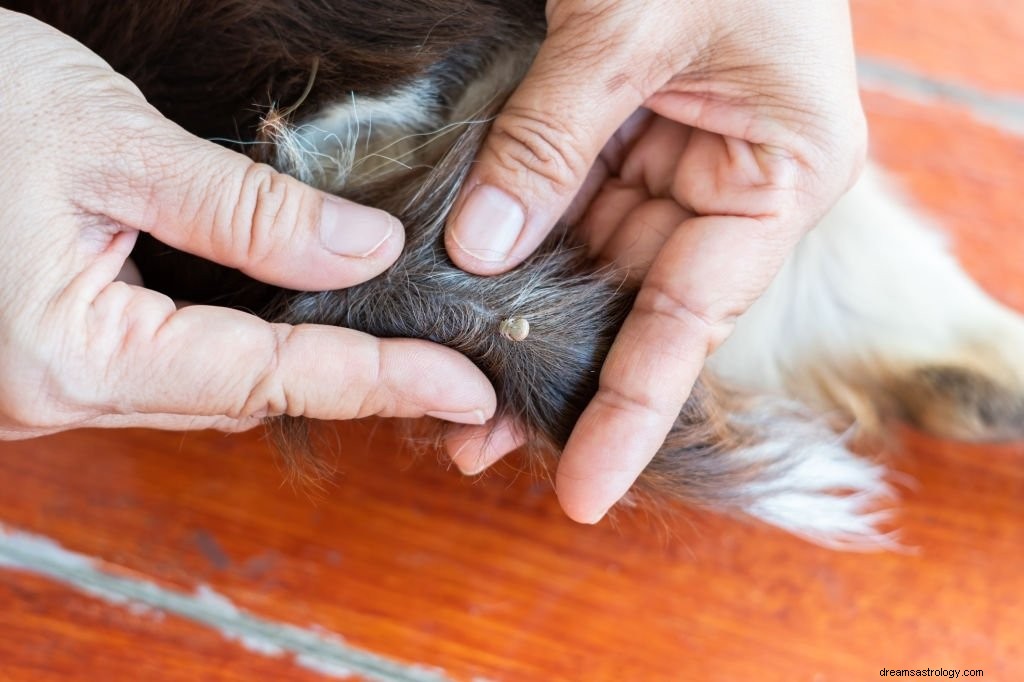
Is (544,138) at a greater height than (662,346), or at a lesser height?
greater

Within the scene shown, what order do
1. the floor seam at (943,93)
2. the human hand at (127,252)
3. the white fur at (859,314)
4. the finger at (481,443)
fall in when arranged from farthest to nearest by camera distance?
the floor seam at (943,93), the white fur at (859,314), the finger at (481,443), the human hand at (127,252)

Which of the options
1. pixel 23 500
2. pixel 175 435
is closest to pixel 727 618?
pixel 175 435

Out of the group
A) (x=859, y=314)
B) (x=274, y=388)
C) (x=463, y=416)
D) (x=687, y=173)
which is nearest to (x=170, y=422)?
(x=274, y=388)

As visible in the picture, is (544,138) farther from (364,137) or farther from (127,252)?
(127,252)

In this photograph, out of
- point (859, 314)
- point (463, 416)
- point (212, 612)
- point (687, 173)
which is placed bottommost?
point (212, 612)

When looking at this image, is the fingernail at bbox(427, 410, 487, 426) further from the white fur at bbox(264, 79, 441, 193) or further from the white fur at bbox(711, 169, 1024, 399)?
the white fur at bbox(711, 169, 1024, 399)

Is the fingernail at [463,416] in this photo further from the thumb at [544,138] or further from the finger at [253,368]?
the thumb at [544,138]

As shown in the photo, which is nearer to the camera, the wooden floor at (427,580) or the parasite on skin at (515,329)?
the parasite on skin at (515,329)

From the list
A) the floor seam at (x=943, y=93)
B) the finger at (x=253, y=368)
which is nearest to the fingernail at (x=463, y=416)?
the finger at (x=253, y=368)

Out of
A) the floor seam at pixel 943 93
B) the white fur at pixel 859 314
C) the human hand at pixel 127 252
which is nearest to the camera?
the human hand at pixel 127 252
